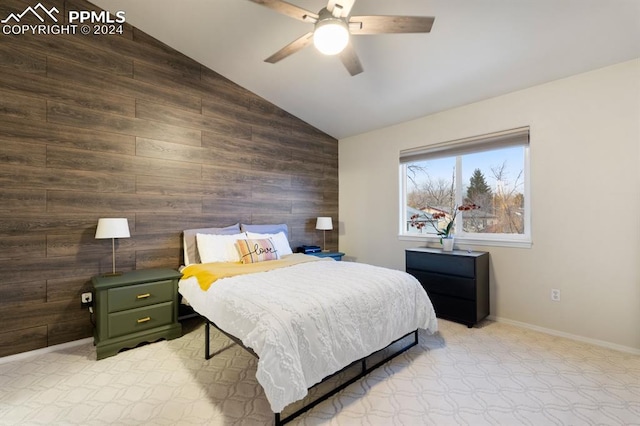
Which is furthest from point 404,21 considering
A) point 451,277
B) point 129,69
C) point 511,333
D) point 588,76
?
point 511,333

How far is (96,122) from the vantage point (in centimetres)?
280

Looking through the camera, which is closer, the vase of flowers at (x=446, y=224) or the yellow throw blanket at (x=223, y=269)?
the yellow throw blanket at (x=223, y=269)

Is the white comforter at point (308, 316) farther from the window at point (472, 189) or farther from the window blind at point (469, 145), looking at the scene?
the window blind at point (469, 145)

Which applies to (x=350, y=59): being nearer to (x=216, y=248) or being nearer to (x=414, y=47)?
(x=414, y=47)

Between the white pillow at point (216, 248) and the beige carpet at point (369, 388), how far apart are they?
880mm

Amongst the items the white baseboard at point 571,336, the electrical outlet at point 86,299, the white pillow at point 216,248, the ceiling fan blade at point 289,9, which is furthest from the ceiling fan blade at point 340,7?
the white baseboard at point 571,336

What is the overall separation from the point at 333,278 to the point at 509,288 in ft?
6.98

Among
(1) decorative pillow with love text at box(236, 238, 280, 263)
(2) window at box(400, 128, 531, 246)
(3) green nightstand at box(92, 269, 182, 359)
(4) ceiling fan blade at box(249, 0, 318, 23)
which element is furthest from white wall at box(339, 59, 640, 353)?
(3) green nightstand at box(92, 269, 182, 359)

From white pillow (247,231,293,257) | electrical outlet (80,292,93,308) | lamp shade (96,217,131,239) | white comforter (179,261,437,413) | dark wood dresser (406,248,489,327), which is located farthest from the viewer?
white pillow (247,231,293,257)

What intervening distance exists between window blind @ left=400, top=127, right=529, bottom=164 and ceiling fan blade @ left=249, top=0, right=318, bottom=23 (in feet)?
7.82

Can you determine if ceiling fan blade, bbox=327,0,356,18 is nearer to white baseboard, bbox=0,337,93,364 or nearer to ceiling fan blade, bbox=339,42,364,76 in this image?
ceiling fan blade, bbox=339,42,364,76

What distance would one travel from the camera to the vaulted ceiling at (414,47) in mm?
2207

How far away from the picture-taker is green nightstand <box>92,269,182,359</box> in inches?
95.8

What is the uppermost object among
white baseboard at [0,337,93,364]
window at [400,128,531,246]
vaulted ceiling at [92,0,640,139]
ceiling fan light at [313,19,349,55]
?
vaulted ceiling at [92,0,640,139]
